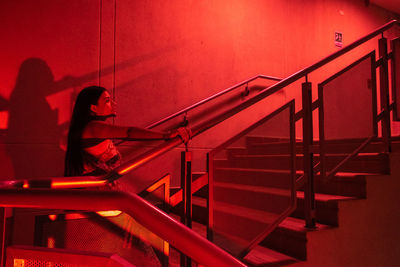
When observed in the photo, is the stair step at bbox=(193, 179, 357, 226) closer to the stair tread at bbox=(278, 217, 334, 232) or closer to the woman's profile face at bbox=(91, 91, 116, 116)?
the stair tread at bbox=(278, 217, 334, 232)

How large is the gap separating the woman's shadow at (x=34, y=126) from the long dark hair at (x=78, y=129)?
5.08 ft

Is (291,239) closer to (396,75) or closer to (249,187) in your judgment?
(249,187)

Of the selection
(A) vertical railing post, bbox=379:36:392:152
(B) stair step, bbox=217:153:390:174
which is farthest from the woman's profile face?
(A) vertical railing post, bbox=379:36:392:152

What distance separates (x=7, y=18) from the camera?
2.96 meters

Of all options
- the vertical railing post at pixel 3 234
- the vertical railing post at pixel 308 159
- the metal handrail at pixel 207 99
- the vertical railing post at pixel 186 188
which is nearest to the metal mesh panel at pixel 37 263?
the vertical railing post at pixel 3 234

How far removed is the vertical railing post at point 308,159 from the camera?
205 centimetres

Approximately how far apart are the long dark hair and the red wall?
1.57 m

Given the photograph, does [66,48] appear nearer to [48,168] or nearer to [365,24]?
[48,168]

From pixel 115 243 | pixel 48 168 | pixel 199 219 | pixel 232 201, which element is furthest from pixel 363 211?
pixel 48 168

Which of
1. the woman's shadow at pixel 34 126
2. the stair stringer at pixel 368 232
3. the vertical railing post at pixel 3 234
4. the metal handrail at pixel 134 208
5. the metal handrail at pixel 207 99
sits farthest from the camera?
the metal handrail at pixel 207 99

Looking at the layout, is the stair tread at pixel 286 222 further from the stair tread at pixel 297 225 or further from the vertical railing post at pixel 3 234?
the vertical railing post at pixel 3 234

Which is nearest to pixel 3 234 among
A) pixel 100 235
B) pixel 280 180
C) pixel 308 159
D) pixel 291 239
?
pixel 100 235

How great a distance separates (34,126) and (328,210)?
283 cm

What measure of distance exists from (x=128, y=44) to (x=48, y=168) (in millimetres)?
1694
